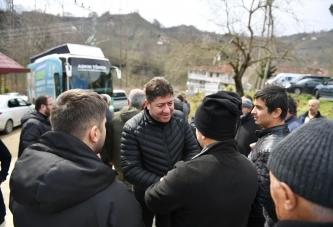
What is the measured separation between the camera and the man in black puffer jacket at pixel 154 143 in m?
2.18

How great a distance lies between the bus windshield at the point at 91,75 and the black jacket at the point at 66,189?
8.61 m

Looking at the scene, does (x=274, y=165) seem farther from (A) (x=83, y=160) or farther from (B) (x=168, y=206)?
(A) (x=83, y=160)

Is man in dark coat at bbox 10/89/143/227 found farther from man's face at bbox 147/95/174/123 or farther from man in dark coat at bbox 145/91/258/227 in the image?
man's face at bbox 147/95/174/123

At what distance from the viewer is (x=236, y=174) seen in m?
1.40

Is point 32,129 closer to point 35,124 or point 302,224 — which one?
Result: point 35,124

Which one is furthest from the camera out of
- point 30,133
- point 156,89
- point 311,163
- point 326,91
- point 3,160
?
point 326,91

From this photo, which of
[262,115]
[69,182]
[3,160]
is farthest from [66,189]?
[3,160]

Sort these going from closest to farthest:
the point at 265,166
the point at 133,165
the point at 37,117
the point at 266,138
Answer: the point at 265,166 < the point at 266,138 < the point at 133,165 < the point at 37,117

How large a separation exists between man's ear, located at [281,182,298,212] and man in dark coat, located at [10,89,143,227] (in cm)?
77

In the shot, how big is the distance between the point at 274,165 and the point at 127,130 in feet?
5.30

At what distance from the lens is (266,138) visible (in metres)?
2.03

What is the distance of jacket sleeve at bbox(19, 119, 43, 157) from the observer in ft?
10.9

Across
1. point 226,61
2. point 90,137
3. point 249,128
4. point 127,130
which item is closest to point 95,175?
point 90,137

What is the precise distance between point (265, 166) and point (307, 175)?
108 centimetres
